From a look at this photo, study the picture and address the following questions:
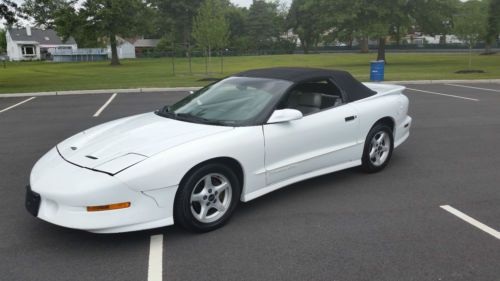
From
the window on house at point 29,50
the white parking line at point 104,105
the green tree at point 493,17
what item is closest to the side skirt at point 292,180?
the white parking line at point 104,105

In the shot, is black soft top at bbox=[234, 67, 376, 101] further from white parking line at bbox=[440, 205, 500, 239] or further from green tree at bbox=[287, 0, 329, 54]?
green tree at bbox=[287, 0, 329, 54]

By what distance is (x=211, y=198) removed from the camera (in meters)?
3.85

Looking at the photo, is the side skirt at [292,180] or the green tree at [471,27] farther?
the green tree at [471,27]

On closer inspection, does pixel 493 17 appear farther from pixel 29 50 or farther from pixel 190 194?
pixel 29 50

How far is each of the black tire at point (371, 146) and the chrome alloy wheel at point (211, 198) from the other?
6.84 feet

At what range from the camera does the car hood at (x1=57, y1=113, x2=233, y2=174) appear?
3.59 m

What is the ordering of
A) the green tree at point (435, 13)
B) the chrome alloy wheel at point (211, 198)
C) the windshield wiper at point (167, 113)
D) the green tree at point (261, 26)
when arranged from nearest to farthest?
the chrome alloy wheel at point (211, 198), the windshield wiper at point (167, 113), the green tree at point (435, 13), the green tree at point (261, 26)

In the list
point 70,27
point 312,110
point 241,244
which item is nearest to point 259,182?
point 241,244

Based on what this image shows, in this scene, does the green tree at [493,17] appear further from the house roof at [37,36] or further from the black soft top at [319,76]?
the house roof at [37,36]

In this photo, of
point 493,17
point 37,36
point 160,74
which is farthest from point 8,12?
point 37,36

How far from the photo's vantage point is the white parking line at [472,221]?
3.82m

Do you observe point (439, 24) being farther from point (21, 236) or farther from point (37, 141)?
point (21, 236)

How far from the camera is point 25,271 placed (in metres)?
3.23

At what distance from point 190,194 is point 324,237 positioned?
3.85 feet
